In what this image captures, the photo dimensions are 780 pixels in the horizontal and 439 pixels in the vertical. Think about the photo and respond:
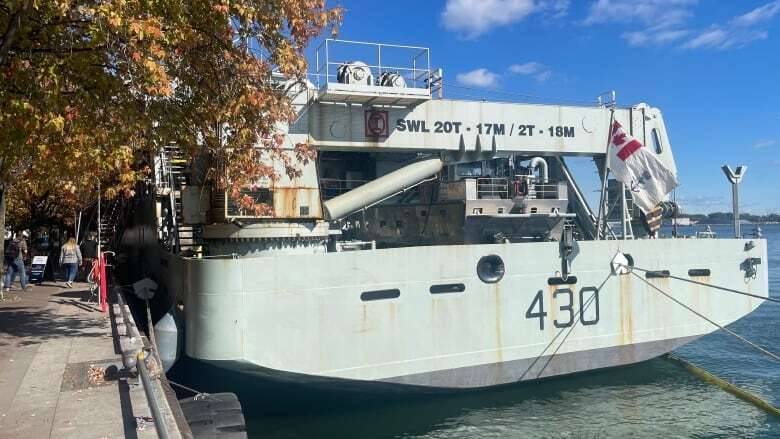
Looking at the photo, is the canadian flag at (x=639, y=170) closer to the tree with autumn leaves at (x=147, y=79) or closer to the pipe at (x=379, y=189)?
the pipe at (x=379, y=189)

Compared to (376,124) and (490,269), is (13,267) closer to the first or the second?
(376,124)

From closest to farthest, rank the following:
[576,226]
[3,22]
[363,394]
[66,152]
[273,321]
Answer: [3,22], [66,152], [273,321], [363,394], [576,226]

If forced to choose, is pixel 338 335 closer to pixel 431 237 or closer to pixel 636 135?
pixel 431 237

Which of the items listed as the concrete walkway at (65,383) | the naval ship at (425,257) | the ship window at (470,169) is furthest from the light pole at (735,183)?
the concrete walkway at (65,383)

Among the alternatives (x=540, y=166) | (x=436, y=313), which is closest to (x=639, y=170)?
(x=540, y=166)

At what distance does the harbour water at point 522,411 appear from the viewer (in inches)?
401

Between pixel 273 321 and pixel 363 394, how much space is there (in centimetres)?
252

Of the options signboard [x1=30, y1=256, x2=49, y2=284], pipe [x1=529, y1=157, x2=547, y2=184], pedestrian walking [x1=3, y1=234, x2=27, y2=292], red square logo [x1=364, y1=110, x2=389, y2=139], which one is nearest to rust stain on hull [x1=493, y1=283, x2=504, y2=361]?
red square logo [x1=364, y1=110, x2=389, y2=139]

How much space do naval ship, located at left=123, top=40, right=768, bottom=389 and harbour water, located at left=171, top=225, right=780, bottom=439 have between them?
0.48m

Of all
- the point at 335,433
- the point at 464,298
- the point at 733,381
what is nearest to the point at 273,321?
the point at 335,433

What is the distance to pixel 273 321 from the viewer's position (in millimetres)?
9766

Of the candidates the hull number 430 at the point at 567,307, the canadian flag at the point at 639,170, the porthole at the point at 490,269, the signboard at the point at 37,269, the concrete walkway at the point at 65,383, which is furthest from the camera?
the signboard at the point at 37,269

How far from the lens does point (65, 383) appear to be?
24.6 feet

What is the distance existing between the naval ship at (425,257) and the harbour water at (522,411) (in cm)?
48
